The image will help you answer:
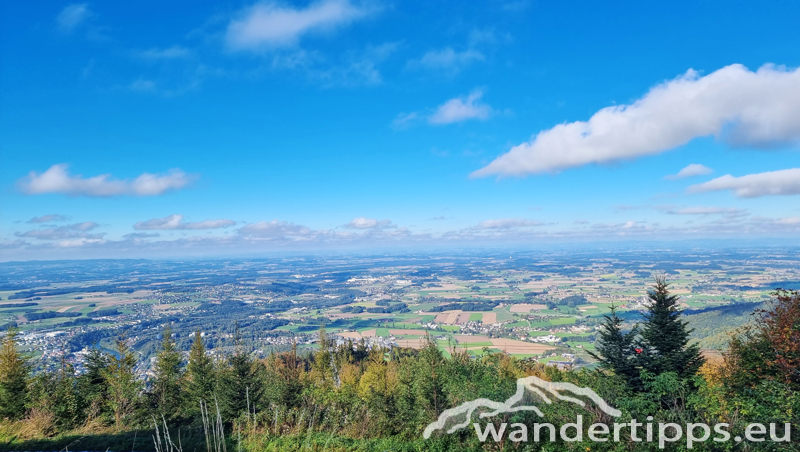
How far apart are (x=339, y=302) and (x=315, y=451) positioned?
418 feet

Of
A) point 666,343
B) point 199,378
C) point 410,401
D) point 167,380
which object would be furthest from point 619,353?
point 167,380

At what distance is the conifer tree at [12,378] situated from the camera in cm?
1825

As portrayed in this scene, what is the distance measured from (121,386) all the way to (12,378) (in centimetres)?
826

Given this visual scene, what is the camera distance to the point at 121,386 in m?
18.0

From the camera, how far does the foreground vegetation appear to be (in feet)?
24.5

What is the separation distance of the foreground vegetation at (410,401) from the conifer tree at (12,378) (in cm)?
7

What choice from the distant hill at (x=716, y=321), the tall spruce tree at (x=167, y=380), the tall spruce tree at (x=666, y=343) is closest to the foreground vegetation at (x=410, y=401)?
the tall spruce tree at (x=666, y=343)

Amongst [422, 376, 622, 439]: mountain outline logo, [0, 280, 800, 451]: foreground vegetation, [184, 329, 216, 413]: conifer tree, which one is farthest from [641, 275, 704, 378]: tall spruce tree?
[184, 329, 216, 413]: conifer tree

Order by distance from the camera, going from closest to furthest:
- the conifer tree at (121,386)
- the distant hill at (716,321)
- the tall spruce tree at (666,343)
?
the conifer tree at (121,386)
the tall spruce tree at (666,343)
the distant hill at (716,321)

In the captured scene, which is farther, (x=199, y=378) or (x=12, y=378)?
(x=199, y=378)

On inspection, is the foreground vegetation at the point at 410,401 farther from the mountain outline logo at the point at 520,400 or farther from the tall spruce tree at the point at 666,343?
the mountain outline logo at the point at 520,400

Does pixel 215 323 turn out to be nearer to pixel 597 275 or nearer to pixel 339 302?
pixel 339 302

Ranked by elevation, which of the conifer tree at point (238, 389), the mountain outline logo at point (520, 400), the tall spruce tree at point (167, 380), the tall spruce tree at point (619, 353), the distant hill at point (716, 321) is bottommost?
the distant hill at point (716, 321)

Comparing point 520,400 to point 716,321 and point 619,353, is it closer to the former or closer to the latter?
point 619,353
